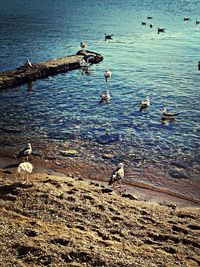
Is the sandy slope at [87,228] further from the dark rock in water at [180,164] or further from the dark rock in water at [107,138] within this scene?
the dark rock in water at [107,138]

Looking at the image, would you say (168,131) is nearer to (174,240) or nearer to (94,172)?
(94,172)

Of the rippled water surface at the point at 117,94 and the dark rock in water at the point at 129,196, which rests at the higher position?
the rippled water surface at the point at 117,94

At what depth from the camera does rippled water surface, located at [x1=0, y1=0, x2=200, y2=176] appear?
691 inches

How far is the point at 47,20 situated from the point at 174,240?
5643cm

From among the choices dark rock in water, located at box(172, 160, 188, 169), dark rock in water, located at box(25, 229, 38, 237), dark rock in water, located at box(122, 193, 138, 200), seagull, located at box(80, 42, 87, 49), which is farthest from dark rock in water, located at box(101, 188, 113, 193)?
seagull, located at box(80, 42, 87, 49)

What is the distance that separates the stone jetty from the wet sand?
36.8 ft

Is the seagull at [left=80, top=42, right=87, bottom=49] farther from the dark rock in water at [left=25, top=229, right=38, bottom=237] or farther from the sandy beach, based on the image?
the dark rock in water at [left=25, top=229, right=38, bottom=237]

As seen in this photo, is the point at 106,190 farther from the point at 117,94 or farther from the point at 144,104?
the point at 117,94

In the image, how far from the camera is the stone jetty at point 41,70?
26.3 meters

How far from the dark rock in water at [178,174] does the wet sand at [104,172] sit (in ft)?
0.80

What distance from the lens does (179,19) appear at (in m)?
65.1

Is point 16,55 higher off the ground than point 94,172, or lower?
higher

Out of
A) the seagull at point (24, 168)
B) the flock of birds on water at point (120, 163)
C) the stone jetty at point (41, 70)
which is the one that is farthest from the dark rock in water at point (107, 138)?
the stone jetty at point (41, 70)

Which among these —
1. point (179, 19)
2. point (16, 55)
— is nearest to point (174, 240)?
point (16, 55)
